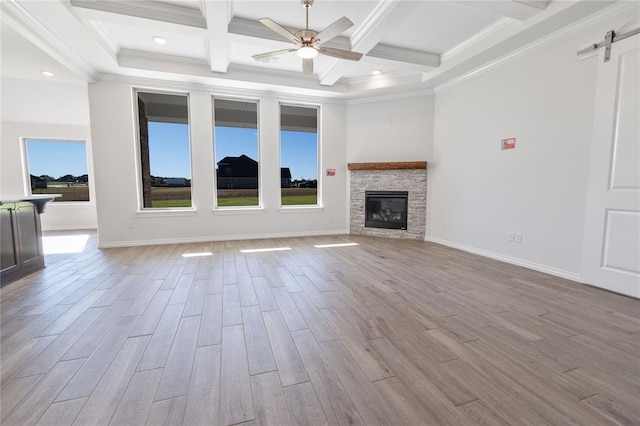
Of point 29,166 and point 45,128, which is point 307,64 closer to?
point 45,128

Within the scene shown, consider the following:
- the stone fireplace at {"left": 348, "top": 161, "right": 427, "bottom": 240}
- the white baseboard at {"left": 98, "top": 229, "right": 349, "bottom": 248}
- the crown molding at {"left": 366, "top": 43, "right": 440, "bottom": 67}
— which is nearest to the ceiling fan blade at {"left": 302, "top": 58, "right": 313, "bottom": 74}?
the crown molding at {"left": 366, "top": 43, "right": 440, "bottom": 67}

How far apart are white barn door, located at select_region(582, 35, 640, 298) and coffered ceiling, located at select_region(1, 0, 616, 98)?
2.47 feet

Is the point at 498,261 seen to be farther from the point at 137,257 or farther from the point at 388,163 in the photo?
the point at 137,257

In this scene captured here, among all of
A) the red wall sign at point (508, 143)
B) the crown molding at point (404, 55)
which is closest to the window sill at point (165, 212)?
the crown molding at point (404, 55)

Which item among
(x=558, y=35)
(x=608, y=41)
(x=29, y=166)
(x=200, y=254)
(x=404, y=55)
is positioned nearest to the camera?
(x=608, y=41)

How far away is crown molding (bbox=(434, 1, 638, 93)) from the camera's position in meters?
2.86

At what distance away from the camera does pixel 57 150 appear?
24.0ft

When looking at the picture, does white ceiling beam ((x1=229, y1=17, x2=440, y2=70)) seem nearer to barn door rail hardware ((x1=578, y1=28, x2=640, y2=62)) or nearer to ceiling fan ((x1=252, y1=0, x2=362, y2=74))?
ceiling fan ((x1=252, y1=0, x2=362, y2=74))

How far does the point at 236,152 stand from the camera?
588 cm

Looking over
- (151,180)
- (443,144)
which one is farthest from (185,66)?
(443,144)

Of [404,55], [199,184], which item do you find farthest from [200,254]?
[404,55]

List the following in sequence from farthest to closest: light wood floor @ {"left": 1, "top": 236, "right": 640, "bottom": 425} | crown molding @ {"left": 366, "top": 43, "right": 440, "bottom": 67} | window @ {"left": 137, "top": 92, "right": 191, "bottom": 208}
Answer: window @ {"left": 137, "top": 92, "right": 191, "bottom": 208} < crown molding @ {"left": 366, "top": 43, "right": 440, "bottom": 67} < light wood floor @ {"left": 1, "top": 236, "right": 640, "bottom": 425}

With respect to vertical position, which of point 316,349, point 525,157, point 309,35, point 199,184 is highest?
point 309,35

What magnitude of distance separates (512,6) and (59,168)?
10122mm
